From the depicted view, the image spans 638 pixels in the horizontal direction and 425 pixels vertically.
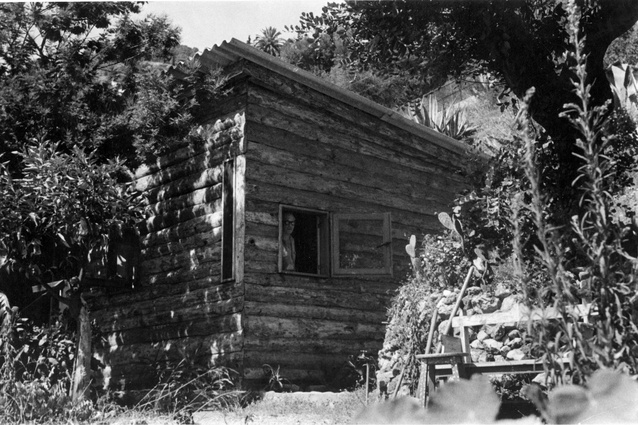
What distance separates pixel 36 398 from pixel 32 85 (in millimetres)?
4502

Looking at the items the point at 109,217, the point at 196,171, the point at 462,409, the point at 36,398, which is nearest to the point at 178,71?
the point at 196,171

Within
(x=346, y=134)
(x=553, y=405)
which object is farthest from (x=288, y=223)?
(x=553, y=405)

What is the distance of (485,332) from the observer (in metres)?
6.80

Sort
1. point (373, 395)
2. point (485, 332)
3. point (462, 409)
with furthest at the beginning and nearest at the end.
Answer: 1. point (373, 395)
2. point (485, 332)
3. point (462, 409)

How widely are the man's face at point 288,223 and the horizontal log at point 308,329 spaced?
123 centimetres

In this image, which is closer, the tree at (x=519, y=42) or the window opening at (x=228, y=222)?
the tree at (x=519, y=42)

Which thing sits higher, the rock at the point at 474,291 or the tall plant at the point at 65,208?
the tall plant at the point at 65,208

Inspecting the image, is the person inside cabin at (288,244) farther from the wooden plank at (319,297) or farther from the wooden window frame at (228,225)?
the wooden window frame at (228,225)

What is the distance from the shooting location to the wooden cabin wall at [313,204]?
30.4ft

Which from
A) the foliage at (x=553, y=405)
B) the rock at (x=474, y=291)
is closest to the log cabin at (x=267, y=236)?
the rock at (x=474, y=291)

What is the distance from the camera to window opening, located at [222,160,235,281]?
30.1ft

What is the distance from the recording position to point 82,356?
8.87 meters

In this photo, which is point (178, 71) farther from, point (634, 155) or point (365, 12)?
point (634, 155)

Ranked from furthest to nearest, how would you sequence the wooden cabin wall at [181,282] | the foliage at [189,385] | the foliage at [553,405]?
the wooden cabin wall at [181,282], the foliage at [189,385], the foliage at [553,405]
